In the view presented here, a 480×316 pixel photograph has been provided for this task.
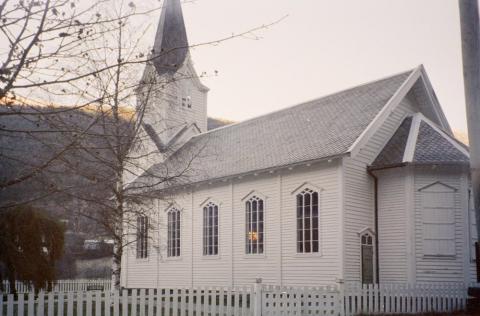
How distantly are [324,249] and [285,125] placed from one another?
8.15 metres

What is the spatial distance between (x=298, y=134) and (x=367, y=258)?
21.3 ft

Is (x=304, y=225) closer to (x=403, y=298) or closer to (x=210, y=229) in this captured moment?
(x=403, y=298)

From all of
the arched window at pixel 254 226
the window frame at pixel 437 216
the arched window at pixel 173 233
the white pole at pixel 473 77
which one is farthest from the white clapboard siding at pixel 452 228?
the white pole at pixel 473 77

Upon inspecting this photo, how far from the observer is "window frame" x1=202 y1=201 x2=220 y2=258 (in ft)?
82.4

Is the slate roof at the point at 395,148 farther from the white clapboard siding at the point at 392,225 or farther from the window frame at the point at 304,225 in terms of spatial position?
the window frame at the point at 304,225

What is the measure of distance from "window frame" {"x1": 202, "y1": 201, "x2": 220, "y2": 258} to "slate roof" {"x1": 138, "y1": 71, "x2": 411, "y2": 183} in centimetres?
154

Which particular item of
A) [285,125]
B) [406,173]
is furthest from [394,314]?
[285,125]

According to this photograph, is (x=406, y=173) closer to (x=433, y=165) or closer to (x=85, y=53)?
(x=433, y=165)

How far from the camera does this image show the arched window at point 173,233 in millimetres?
27941

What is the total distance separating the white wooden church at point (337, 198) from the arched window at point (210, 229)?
0.20 feet

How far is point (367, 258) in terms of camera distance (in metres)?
20.1

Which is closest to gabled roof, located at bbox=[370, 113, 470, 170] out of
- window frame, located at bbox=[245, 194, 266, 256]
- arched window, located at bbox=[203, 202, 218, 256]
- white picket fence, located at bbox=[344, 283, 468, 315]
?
white picket fence, located at bbox=[344, 283, 468, 315]

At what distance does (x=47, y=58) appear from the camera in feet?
19.4

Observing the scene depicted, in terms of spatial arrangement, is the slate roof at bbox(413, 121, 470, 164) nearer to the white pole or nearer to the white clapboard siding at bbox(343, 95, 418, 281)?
the white clapboard siding at bbox(343, 95, 418, 281)
